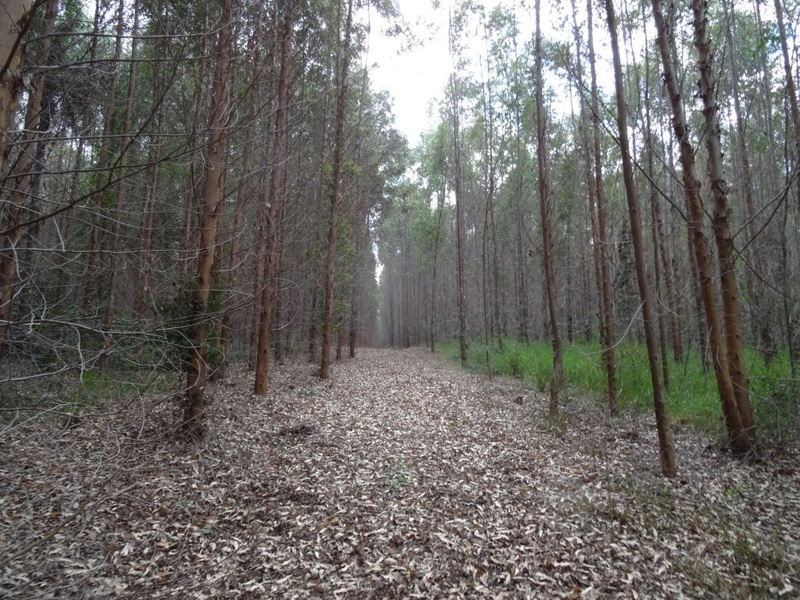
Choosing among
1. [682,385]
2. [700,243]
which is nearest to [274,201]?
Result: [700,243]

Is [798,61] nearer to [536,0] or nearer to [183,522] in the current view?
[536,0]

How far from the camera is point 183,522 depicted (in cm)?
360

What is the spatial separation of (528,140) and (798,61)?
26.3 ft

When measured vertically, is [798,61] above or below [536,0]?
below

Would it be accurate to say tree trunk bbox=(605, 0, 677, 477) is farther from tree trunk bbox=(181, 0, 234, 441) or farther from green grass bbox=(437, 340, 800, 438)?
tree trunk bbox=(181, 0, 234, 441)

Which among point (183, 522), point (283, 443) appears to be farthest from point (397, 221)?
point (183, 522)

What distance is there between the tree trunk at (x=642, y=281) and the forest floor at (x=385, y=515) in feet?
1.11

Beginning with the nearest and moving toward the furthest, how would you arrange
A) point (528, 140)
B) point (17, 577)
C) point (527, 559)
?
point (17, 577), point (527, 559), point (528, 140)

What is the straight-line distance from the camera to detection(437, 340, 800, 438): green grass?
15.6 feet

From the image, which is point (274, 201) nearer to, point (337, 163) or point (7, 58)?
point (337, 163)

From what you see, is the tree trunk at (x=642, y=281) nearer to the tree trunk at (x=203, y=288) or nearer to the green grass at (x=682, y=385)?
the green grass at (x=682, y=385)

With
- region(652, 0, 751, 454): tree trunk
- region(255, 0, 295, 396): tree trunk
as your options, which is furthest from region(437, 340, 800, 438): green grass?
region(255, 0, 295, 396): tree trunk

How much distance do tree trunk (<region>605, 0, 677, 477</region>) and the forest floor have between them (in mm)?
338

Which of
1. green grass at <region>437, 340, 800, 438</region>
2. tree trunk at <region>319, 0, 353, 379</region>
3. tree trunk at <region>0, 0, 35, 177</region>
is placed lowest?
green grass at <region>437, 340, 800, 438</region>
